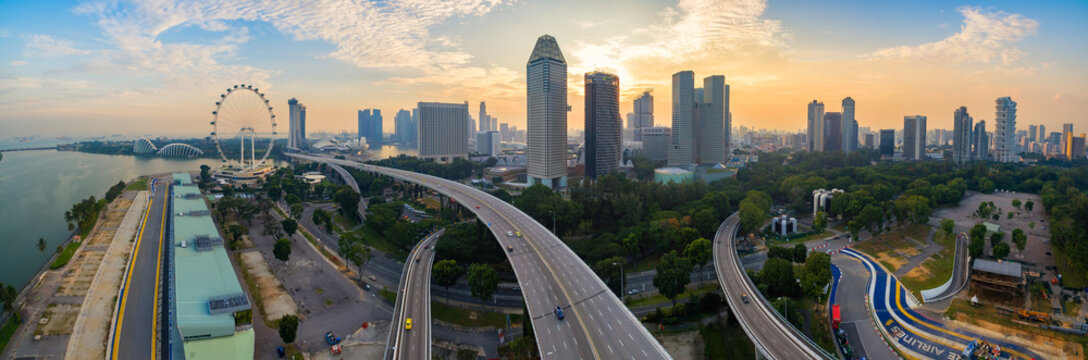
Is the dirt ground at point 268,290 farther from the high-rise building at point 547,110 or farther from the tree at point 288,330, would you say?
the high-rise building at point 547,110

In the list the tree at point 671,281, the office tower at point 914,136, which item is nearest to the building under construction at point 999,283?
the tree at point 671,281

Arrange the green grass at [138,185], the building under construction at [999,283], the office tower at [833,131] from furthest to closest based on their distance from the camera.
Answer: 1. the office tower at [833,131]
2. the green grass at [138,185]
3. the building under construction at [999,283]

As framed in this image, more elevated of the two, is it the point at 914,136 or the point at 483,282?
the point at 914,136

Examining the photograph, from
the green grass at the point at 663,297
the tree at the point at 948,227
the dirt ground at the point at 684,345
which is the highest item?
the tree at the point at 948,227

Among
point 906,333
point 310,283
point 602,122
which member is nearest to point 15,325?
point 310,283

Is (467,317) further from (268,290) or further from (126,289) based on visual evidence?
(126,289)

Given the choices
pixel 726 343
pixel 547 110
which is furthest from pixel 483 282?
pixel 547 110
